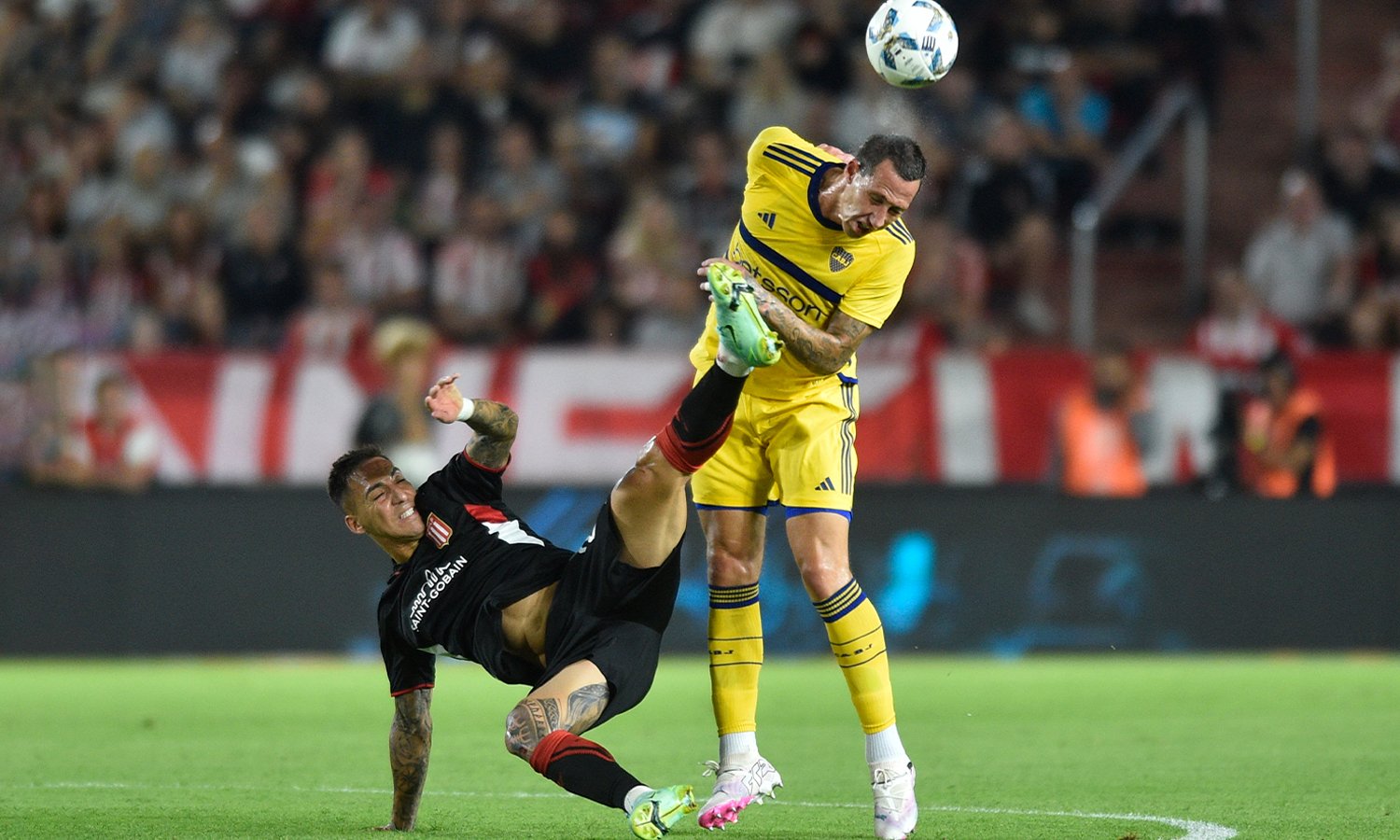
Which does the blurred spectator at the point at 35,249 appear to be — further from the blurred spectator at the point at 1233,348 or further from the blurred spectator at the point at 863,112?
the blurred spectator at the point at 1233,348

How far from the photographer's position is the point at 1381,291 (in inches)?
563

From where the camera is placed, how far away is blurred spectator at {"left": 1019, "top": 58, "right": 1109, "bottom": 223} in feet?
50.8

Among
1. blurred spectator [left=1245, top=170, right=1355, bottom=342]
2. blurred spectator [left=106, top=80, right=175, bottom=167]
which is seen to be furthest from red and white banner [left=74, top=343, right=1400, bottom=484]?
blurred spectator [left=106, top=80, right=175, bottom=167]

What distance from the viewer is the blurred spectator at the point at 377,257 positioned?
15.4 m

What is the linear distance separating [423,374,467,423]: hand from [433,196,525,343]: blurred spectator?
331 inches

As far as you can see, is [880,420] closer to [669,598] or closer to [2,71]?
[669,598]

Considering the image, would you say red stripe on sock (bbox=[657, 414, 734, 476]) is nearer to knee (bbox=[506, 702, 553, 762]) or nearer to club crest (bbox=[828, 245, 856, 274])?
knee (bbox=[506, 702, 553, 762])

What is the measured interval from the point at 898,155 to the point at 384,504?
6.83ft

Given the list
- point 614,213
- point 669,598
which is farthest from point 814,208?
point 614,213

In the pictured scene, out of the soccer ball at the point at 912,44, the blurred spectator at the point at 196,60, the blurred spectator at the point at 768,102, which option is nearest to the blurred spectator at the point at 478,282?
the blurred spectator at the point at 768,102

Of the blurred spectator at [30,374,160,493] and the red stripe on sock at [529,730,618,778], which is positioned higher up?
the red stripe on sock at [529,730,618,778]

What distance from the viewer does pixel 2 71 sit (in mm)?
17719

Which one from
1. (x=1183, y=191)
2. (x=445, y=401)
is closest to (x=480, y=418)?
(x=445, y=401)

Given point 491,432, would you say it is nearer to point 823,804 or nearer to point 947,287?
point 823,804
